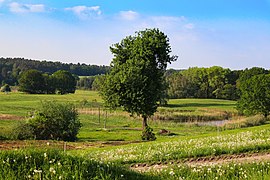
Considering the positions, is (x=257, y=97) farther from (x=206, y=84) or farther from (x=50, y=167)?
(x=206, y=84)

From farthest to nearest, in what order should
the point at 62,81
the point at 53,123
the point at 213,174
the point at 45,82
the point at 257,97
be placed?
the point at 62,81, the point at 45,82, the point at 257,97, the point at 53,123, the point at 213,174

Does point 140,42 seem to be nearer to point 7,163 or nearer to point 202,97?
point 7,163

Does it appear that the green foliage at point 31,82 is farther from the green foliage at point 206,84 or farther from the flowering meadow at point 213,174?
the flowering meadow at point 213,174

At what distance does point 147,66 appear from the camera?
41062 millimetres

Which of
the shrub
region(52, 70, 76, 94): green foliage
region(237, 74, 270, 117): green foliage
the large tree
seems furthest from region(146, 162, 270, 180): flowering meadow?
region(52, 70, 76, 94): green foliage

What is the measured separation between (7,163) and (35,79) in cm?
14205

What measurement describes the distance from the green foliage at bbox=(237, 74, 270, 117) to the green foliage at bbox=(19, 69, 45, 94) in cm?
9155

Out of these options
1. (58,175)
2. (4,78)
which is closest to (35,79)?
(4,78)

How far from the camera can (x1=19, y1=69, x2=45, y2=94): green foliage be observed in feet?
456

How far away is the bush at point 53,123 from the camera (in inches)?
1702

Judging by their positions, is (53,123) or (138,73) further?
(53,123)

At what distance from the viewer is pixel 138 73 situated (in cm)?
4019

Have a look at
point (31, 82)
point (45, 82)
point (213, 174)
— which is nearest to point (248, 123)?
point (213, 174)

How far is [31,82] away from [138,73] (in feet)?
361
